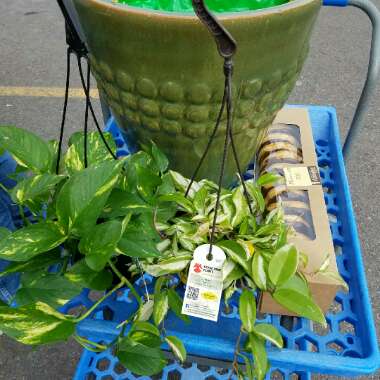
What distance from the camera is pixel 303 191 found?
25.5 inches

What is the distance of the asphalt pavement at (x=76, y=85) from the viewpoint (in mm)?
1056

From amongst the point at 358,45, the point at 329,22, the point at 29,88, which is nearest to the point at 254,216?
the point at 29,88

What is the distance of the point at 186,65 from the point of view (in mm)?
461

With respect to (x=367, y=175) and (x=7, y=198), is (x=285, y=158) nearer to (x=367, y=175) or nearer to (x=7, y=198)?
(x=7, y=198)

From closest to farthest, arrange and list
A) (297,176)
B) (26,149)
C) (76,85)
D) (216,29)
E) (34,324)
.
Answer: (216,29) → (34,324) → (26,149) → (297,176) → (76,85)

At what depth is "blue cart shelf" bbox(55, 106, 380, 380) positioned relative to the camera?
1.57 feet

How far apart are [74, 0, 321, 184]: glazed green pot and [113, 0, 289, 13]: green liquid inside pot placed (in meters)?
0.06

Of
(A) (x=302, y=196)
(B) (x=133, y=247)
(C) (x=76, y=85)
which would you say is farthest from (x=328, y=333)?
(C) (x=76, y=85)

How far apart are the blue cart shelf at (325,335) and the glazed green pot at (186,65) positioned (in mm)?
227

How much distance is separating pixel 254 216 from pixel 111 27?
1.01 feet

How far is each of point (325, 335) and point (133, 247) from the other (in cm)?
30

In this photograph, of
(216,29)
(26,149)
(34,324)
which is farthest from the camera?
(26,149)

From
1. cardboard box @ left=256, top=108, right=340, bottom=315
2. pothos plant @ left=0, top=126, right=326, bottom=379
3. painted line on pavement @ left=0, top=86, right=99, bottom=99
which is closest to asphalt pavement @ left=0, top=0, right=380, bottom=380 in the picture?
painted line on pavement @ left=0, top=86, right=99, bottom=99

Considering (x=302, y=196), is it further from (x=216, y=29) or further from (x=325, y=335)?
(x=216, y=29)
